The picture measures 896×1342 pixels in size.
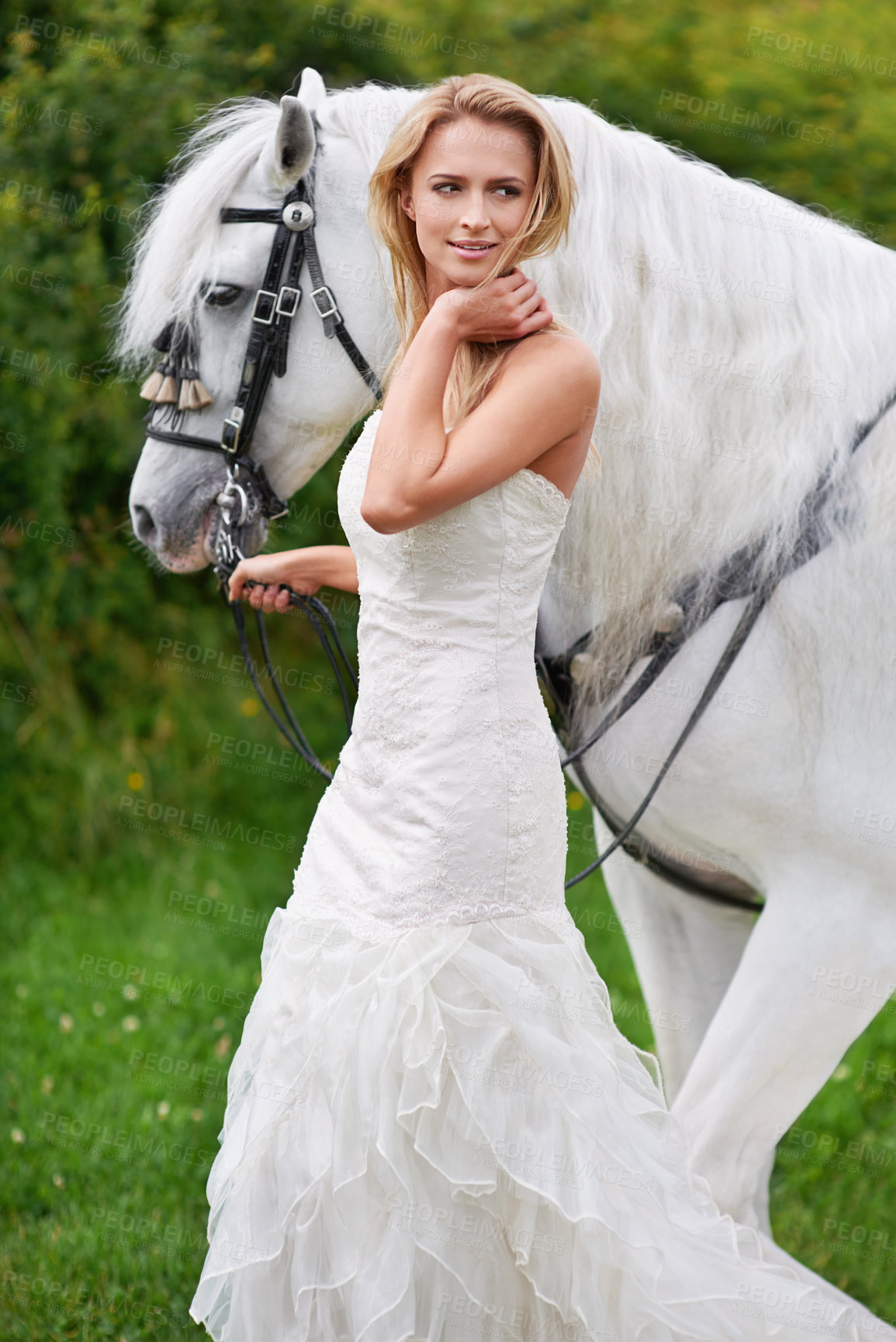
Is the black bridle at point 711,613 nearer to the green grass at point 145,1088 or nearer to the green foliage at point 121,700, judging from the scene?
the green grass at point 145,1088

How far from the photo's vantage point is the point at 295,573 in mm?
2234

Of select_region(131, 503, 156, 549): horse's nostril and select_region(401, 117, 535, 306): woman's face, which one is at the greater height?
select_region(401, 117, 535, 306): woman's face

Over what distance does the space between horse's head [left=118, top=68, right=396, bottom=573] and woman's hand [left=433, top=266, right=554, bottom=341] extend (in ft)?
2.16

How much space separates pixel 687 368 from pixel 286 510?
85cm

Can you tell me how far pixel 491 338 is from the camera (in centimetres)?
177

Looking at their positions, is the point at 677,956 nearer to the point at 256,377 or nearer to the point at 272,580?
the point at 272,580

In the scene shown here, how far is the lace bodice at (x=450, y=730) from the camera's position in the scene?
1.75 m

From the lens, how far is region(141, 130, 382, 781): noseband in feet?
7.76
